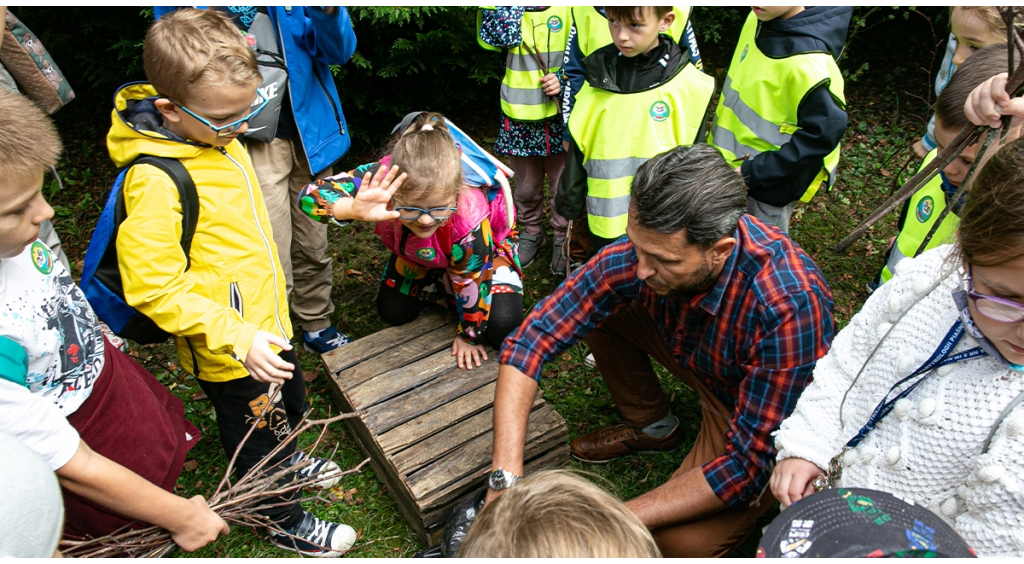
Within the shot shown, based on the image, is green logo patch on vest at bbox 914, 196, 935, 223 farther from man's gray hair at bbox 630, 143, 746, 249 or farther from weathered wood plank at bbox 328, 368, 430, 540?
weathered wood plank at bbox 328, 368, 430, 540

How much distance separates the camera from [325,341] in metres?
4.05

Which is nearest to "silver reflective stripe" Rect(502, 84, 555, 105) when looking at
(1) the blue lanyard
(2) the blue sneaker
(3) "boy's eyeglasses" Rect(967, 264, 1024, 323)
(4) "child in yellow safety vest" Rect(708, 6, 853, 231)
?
(4) "child in yellow safety vest" Rect(708, 6, 853, 231)

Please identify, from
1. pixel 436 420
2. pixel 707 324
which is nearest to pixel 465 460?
pixel 436 420

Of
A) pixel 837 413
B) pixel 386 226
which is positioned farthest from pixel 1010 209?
pixel 386 226

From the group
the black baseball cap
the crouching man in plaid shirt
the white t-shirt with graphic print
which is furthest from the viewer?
the crouching man in plaid shirt

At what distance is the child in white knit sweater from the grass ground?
1195 millimetres

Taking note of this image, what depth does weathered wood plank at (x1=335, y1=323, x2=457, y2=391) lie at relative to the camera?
130 inches

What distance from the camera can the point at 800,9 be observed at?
3.23 m

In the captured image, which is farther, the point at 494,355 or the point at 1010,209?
the point at 494,355

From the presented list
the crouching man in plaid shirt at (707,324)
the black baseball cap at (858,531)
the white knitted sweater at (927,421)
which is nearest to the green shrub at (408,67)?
the crouching man in plaid shirt at (707,324)

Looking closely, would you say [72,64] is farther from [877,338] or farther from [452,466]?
[877,338]

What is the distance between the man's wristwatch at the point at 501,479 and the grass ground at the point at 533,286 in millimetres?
754

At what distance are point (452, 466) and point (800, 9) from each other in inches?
107

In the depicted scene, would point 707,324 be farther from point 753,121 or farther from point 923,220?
point 753,121
